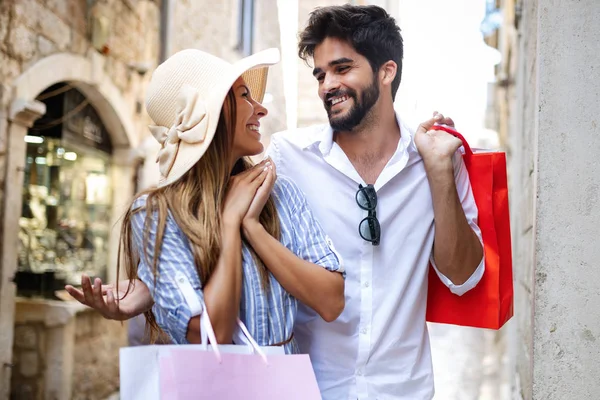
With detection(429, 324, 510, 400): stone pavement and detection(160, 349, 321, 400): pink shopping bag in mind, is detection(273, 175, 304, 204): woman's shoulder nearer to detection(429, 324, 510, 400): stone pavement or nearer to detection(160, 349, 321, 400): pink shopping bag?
detection(160, 349, 321, 400): pink shopping bag

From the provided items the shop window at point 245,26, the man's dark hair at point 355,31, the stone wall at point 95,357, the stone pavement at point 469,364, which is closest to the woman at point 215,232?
the man's dark hair at point 355,31

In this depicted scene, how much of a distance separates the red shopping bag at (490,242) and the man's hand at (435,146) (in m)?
0.03

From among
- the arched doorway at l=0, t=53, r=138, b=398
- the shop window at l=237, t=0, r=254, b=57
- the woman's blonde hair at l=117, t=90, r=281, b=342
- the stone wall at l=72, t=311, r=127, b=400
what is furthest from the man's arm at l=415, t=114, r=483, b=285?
the shop window at l=237, t=0, r=254, b=57

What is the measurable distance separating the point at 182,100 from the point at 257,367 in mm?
692

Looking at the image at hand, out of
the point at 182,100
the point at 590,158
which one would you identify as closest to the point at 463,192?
the point at 590,158

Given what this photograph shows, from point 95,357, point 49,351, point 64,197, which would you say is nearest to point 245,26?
point 64,197

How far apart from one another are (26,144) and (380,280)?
5.21 meters

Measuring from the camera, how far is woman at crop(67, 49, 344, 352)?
1623 mm

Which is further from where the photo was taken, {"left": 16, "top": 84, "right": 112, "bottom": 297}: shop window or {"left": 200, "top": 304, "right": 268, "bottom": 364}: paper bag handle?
{"left": 16, "top": 84, "right": 112, "bottom": 297}: shop window

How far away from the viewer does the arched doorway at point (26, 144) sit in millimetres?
5691

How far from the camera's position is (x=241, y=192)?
1.79 metres

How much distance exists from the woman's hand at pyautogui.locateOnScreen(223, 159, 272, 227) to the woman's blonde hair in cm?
2

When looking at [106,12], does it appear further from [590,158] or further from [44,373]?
[590,158]

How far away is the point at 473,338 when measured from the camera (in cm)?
1212
